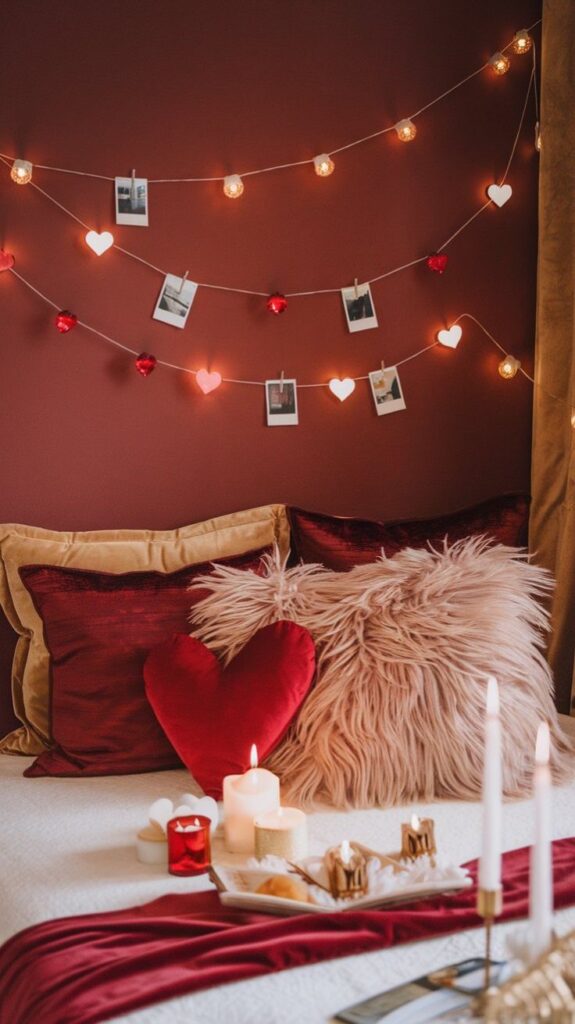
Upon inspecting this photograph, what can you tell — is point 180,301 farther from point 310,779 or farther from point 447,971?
point 447,971

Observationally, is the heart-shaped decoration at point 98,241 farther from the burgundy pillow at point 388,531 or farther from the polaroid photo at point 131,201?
the burgundy pillow at point 388,531

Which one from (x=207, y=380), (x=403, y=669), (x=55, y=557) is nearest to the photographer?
(x=403, y=669)

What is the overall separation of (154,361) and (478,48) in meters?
1.19

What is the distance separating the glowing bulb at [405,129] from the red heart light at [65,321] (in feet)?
3.08

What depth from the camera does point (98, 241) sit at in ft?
7.58

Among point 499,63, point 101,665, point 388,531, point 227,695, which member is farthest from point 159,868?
point 499,63

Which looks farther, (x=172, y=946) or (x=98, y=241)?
(x=98, y=241)

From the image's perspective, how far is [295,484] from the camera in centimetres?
255

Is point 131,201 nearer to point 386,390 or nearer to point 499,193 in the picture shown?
point 386,390

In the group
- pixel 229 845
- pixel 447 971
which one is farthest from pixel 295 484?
pixel 447 971

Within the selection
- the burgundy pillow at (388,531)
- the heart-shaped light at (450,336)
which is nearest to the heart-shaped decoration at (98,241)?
the burgundy pillow at (388,531)

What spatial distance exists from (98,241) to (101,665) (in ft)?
3.22

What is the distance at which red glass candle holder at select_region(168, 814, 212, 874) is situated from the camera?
1.43m

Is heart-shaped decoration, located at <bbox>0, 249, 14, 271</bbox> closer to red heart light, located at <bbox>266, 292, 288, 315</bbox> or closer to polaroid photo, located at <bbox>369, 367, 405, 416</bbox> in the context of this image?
red heart light, located at <bbox>266, 292, 288, 315</bbox>
